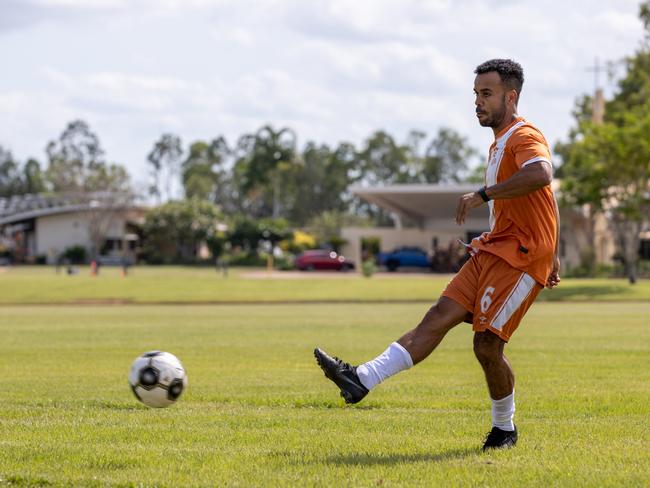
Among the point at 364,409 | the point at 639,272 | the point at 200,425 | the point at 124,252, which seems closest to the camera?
the point at 200,425

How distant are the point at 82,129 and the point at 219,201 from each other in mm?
20199

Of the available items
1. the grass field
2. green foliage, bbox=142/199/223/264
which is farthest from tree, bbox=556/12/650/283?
green foliage, bbox=142/199/223/264

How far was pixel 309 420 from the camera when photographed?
852 centimetres

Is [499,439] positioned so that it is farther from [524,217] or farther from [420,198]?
[420,198]

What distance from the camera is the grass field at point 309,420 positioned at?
21.1 ft

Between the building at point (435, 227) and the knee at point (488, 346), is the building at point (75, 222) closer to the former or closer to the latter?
the building at point (435, 227)

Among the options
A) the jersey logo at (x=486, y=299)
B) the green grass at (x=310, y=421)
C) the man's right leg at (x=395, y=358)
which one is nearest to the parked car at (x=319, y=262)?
the green grass at (x=310, y=421)

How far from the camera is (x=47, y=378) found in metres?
12.0

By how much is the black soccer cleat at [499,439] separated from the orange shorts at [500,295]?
0.67 m

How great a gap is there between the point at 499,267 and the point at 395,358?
35.1 inches

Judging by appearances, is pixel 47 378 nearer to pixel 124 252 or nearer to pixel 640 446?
pixel 640 446

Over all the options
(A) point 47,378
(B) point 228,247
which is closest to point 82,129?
(B) point 228,247

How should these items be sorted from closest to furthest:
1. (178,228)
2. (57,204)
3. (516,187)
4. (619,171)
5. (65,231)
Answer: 1. (516,187)
2. (619,171)
3. (178,228)
4. (57,204)
5. (65,231)

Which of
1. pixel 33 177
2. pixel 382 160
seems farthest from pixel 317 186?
pixel 33 177
